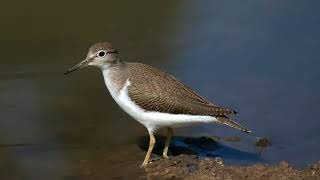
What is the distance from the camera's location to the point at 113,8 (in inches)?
565

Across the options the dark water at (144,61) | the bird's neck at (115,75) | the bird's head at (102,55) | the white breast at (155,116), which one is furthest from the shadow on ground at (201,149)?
the bird's head at (102,55)

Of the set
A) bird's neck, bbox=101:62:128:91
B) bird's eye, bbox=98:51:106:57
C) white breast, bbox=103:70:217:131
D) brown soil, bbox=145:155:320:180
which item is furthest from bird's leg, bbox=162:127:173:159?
bird's eye, bbox=98:51:106:57

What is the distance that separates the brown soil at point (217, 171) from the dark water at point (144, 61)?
1.00 feet

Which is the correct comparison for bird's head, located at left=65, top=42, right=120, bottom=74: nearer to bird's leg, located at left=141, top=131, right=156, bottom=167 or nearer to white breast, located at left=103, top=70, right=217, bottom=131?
white breast, located at left=103, top=70, right=217, bottom=131

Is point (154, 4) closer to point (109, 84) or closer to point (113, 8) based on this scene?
point (113, 8)

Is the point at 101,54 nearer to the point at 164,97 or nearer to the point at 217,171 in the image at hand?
the point at 164,97

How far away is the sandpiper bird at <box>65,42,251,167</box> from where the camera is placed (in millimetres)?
8945

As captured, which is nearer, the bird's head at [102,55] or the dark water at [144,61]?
the bird's head at [102,55]

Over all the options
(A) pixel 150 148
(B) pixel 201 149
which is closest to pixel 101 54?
(A) pixel 150 148

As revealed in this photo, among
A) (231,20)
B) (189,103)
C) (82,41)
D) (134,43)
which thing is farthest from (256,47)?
(189,103)

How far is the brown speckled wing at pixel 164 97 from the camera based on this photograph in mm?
8938

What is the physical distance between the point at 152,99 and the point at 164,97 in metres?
0.15

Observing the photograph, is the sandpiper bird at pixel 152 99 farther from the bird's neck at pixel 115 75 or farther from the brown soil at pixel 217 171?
the brown soil at pixel 217 171

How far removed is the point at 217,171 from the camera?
865 centimetres
